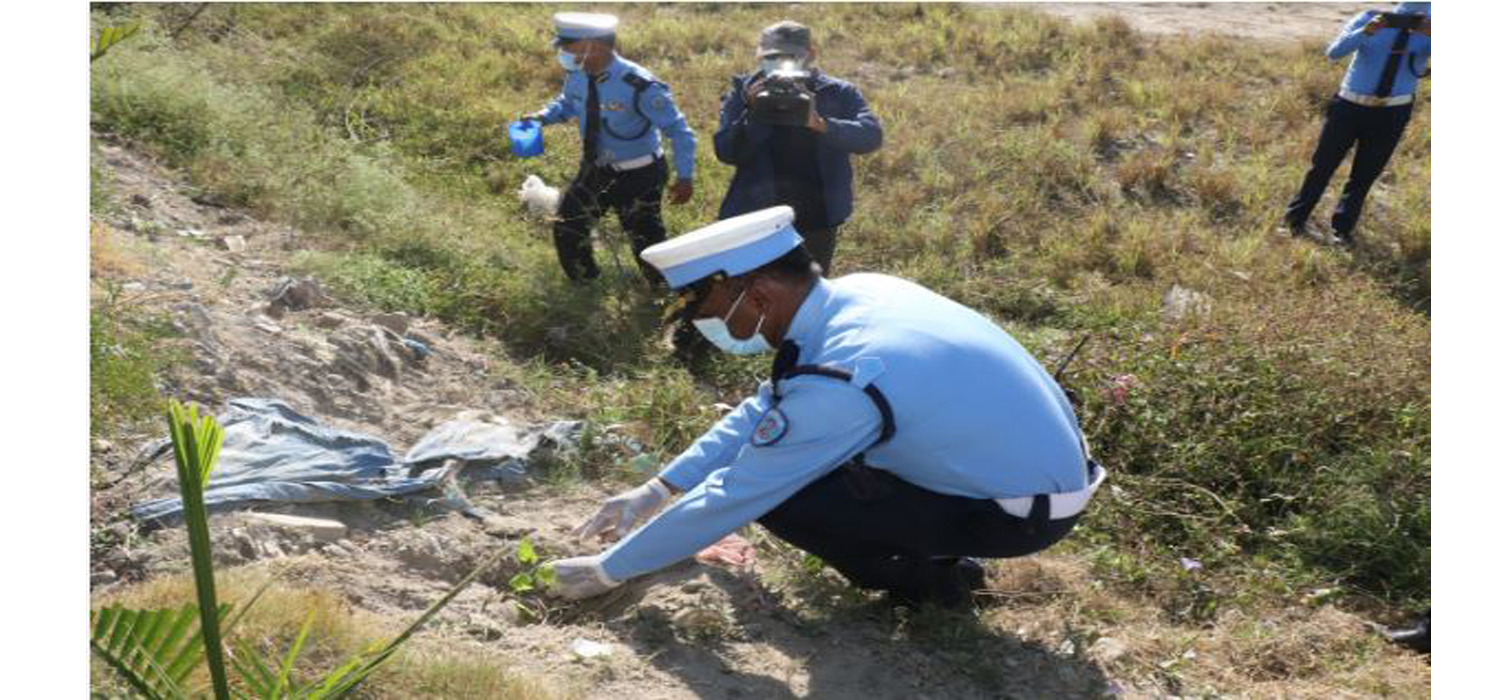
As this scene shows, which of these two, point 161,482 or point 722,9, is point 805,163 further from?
point 722,9

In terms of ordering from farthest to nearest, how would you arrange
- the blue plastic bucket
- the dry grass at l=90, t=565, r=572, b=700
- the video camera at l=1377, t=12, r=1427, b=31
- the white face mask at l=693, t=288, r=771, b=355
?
1. the video camera at l=1377, t=12, r=1427, b=31
2. the blue plastic bucket
3. the white face mask at l=693, t=288, r=771, b=355
4. the dry grass at l=90, t=565, r=572, b=700

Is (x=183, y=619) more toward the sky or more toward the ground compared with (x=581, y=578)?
more toward the sky

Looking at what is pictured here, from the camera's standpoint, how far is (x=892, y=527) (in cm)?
338

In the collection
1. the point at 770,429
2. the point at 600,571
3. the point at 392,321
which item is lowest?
the point at 392,321

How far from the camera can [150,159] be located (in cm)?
712

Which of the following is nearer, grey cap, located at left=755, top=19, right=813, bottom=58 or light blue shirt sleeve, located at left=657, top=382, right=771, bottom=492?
light blue shirt sleeve, located at left=657, top=382, right=771, bottom=492

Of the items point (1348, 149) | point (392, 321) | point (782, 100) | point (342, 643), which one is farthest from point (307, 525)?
point (1348, 149)

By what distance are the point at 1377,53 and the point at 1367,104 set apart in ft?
0.92

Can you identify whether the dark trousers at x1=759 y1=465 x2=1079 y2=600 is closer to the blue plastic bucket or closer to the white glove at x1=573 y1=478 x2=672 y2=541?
the white glove at x1=573 y1=478 x2=672 y2=541

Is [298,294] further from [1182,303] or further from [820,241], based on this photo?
[1182,303]

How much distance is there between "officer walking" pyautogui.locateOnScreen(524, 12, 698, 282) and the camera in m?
5.87

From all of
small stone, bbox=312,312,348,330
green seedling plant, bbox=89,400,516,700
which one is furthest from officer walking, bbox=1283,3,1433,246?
green seedling plant, bbox=89,400,516,700

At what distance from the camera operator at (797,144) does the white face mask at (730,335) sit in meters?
2.01

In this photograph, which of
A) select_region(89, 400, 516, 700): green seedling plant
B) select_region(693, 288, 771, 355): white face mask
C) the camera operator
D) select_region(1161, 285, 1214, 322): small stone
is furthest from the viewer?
select_region(1161, 285, 1214, 322): small stone
